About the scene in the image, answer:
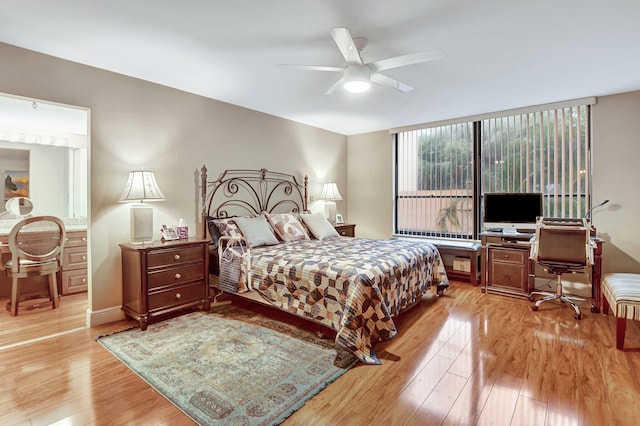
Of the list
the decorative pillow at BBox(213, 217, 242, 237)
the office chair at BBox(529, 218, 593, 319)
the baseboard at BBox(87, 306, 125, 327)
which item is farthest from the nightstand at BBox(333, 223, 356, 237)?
the baseboard at BBox(87, 306, 125, 327)

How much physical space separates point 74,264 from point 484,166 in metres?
5.84

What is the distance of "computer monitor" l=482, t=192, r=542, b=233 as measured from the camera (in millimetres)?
3930

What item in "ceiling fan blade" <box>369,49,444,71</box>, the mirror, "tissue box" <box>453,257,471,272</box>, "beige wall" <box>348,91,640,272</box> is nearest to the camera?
"ceiling fan blade" <box>369,49,444,71</box>

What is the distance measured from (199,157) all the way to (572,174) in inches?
183

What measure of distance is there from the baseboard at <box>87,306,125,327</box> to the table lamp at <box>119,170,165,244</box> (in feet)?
2.35

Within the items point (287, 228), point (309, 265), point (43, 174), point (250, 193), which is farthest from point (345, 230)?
point (43, 174)

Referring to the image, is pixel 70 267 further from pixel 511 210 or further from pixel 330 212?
pixel 511 210

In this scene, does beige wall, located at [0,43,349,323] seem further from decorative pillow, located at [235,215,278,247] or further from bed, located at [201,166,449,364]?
decorative pillow, located at [235,215,278,247]

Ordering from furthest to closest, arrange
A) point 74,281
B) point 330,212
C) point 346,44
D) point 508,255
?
point 330,212, point 74,281, point 508,255, point 346,44

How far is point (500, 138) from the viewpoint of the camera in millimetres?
4484

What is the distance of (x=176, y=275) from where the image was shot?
3061 millimetres

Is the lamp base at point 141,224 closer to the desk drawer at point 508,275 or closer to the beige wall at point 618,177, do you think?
the desk drawer at point 508,275

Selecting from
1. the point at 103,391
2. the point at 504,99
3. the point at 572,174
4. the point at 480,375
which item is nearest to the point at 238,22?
the point at 103,391

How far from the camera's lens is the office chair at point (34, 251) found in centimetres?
331
